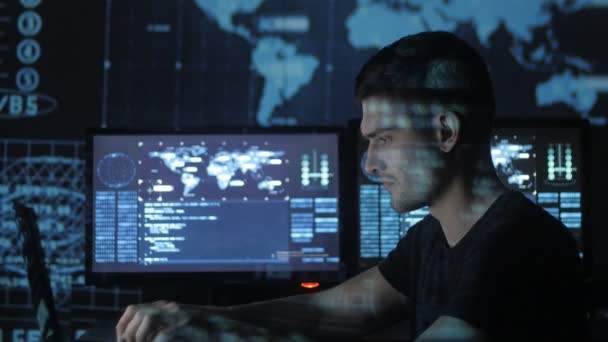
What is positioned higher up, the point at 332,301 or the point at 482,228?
the point at 482,228

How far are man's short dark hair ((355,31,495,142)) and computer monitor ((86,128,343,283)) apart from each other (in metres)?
0.49

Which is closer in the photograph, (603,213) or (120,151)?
(120,151)

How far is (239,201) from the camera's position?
1.57 m

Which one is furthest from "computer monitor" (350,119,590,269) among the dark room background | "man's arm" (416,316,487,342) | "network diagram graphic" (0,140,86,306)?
"network diagram graphic" (0,140,86,306)

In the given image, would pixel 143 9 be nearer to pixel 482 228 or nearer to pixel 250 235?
pixel 250 235

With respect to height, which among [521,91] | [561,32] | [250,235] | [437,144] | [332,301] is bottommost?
[332,301]

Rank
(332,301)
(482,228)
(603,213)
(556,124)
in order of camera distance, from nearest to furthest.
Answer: (482,228) < (332,301) < (556,124) < (603,213)

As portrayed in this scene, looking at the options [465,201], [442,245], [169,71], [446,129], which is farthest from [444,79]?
[169,71]

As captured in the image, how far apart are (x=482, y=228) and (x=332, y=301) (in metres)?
0.42

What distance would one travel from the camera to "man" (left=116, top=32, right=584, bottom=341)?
894mm

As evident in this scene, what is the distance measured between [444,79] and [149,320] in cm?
64

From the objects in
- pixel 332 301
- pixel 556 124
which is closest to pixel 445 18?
pixel 556 124

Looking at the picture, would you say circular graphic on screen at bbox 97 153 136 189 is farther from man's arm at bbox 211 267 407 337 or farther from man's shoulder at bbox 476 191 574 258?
man's shoulder at bbox 476 191 574 258

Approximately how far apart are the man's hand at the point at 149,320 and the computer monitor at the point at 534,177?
61cm
